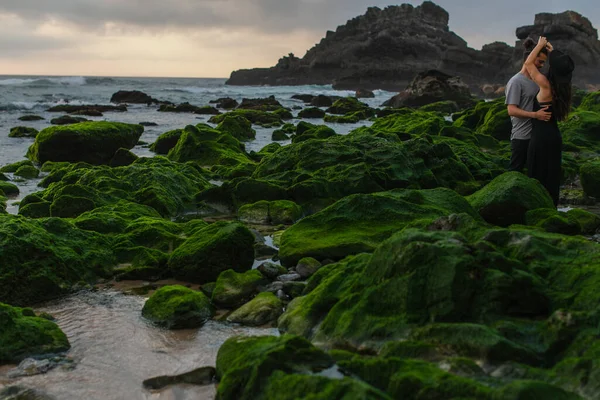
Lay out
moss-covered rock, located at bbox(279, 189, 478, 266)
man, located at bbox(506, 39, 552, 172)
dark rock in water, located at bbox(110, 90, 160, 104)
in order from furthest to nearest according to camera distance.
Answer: dark rock in water, located at bbox(110, 90, 160, 104) < man, located at bbox(506, 39, 552, 172) < moss-covered rock, located at bbox(279, 189, 478, 266)

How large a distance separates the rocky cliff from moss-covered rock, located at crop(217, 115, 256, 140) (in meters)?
67.6

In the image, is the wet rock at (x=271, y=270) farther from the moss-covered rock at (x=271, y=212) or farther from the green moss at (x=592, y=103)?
the green moss at (x=592, y=103)

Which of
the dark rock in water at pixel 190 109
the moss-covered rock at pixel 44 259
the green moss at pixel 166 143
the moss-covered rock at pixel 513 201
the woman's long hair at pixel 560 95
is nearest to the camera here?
the moss-covered rock at pixel 44 259

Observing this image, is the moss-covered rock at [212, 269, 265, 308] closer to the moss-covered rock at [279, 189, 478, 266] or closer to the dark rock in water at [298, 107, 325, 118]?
the moss-covered rock at [279, 189, 478, 266]

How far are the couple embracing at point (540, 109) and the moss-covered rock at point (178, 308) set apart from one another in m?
4.67

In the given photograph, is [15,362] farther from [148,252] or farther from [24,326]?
[148,252]

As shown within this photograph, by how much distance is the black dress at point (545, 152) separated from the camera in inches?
294

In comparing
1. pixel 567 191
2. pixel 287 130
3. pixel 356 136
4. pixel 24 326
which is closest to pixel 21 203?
pixel 24 326

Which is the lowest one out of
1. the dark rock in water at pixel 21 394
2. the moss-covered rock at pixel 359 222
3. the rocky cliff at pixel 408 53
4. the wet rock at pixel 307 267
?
the dark rock in water at pixel 21 394

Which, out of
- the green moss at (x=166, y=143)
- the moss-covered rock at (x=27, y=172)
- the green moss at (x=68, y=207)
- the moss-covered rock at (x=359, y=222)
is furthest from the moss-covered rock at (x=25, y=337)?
the green moss at (x=166, y=143)

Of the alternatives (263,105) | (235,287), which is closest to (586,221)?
(235,287)

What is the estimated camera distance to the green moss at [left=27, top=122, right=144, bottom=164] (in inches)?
592

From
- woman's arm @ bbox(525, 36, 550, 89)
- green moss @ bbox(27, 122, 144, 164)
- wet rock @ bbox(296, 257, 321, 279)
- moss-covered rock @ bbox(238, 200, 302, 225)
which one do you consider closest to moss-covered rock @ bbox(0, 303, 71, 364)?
wet rock @ bbox(296, 257, 321, 279)

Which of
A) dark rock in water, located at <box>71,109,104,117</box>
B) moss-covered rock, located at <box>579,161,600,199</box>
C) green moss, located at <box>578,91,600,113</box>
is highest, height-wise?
green moss, located at <box>578,91,600,113</box>
